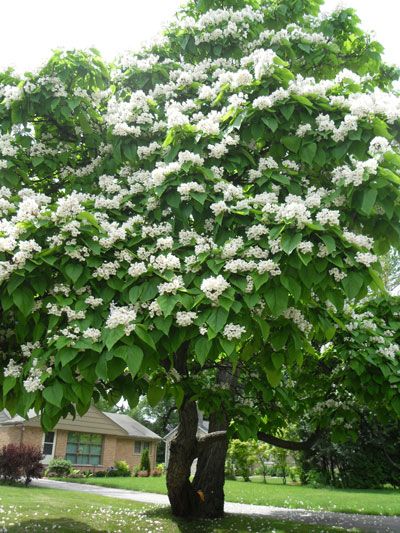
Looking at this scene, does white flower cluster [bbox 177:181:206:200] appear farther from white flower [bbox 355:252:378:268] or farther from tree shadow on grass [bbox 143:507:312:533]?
tree shadow on grass [bbox 143:507:312:533]

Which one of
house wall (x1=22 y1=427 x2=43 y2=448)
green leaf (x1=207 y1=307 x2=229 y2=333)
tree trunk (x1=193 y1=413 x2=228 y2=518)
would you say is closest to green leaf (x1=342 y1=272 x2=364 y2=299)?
green leaf (x1=207 y1=307 x2=229 y2=333)

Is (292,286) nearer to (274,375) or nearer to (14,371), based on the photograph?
(274,375)

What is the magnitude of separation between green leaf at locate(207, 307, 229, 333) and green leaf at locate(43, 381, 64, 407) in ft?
3.76

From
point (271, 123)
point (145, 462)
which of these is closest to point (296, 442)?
point (271, 123)

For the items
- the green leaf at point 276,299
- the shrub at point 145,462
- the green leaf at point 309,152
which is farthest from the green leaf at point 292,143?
the shrub at point 145,462

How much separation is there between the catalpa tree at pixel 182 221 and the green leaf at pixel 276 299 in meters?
0.01

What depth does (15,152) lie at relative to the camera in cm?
589

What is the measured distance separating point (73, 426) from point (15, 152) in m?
29.6

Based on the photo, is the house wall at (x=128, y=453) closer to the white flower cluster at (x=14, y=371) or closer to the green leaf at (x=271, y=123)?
the white flower cluster at (x=14, y=371)

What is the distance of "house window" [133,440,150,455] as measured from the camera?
126 ft

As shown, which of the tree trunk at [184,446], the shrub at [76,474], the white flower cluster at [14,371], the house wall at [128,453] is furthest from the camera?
the house wall at [128,453]

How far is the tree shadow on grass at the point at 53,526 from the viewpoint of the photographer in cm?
911

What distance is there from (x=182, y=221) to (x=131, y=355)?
1614 mm

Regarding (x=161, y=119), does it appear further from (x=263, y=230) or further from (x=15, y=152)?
(x=263, y=230)
